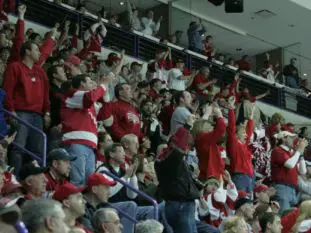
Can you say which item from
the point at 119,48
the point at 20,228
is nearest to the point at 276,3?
the point at 119,48

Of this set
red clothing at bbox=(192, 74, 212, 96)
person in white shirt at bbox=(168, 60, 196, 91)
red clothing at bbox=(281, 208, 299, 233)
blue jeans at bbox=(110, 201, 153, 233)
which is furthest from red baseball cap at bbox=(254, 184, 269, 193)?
red clothing at bbox=(192, 74, 212, 96)

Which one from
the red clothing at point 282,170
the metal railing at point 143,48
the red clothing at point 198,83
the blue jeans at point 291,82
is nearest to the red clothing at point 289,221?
the red clothing at point 282,170

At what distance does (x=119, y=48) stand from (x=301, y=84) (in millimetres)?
6333

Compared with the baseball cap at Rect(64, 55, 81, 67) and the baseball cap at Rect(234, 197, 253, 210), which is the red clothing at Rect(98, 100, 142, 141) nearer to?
the baseball cap at Rect(64, 55, 81, 67)

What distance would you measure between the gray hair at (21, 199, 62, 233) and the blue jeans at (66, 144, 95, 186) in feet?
9.59

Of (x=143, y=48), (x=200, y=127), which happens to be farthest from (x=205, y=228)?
(x=143, y=48)

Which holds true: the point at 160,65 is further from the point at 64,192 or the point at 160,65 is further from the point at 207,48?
the point at 64,192

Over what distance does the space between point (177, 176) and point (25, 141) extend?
1798mm

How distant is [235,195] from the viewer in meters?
8.74

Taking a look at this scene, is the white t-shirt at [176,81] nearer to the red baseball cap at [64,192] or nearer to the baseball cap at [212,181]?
the baseball cap at [212,181]

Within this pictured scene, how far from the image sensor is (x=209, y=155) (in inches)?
348

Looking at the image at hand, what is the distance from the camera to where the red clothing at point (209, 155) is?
8781 mm

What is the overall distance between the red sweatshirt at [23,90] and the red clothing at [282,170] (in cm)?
369

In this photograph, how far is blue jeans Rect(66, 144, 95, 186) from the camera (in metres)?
7.05
